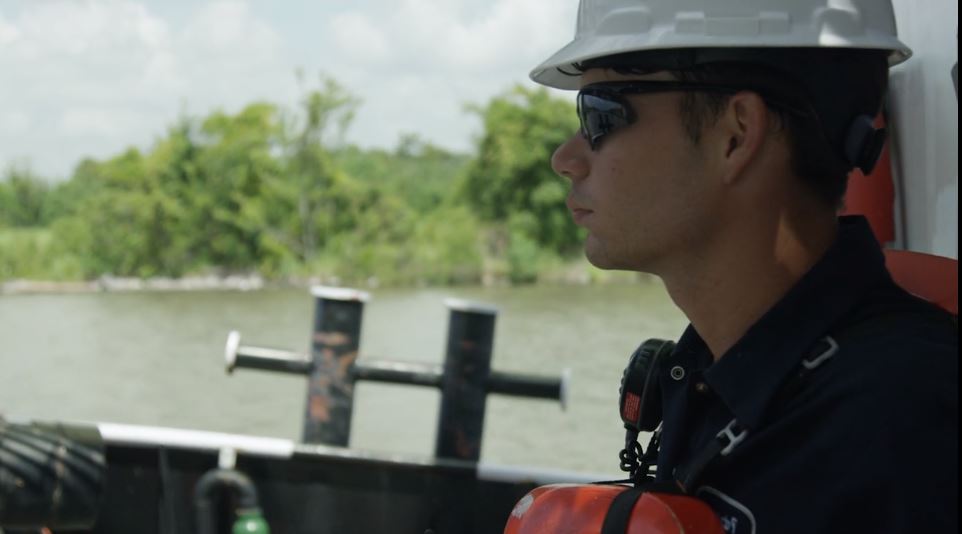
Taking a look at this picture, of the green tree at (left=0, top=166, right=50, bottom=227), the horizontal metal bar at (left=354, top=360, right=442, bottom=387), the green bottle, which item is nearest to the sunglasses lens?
the green bottle

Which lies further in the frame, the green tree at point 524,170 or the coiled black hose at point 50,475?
the green tree at point 524,170

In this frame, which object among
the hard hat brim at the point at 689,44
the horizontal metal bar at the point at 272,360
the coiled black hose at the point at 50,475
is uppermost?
the hard hat brim at the point at 689,44

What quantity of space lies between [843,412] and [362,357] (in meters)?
4.76

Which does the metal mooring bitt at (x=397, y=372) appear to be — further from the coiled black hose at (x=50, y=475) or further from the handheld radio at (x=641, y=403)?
the handheld radio at (x=641, y=403)

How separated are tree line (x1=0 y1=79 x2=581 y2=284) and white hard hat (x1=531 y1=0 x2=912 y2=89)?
110 ft

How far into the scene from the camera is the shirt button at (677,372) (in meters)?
1.80

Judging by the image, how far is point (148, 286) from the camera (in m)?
38.2

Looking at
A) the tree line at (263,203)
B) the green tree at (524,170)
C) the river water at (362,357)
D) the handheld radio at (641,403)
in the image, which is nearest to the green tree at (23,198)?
the tree line at (263,203)

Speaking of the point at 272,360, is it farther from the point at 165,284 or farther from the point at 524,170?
the point at 165,284

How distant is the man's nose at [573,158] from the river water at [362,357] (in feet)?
15.3

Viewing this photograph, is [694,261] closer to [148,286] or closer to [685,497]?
[685,497]

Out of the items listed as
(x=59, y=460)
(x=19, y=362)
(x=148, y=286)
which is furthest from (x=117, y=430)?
(x=148, y=286)

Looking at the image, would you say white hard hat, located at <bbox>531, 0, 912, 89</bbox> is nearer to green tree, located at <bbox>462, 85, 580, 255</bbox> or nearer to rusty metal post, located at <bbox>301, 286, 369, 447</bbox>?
rusty metal post, located at <bbox>301, 286, 369, 447</bbox>

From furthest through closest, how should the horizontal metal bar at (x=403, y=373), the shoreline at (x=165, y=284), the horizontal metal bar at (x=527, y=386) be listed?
the shoreline at (x=165, y=284) < the horizontal metal bar at (x=403, y=373) < the horizontal metal bar at (x=527, y=386)
